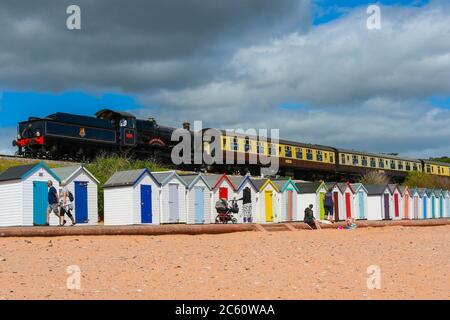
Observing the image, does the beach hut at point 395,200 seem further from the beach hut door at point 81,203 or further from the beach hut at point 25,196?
the beach hut at point 25,196

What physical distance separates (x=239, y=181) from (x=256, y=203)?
5.37 ft

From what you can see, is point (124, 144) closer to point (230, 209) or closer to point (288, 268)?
point (230, 209)

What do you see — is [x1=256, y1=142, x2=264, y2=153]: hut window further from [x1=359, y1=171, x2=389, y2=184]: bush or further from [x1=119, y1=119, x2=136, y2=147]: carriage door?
[x1=359, y1=171, x2=389, y2=184]: bush

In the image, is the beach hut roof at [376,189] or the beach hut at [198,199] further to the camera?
the beach hut roof at [376,189]

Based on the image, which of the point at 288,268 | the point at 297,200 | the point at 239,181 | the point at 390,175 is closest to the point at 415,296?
the point at 288,268

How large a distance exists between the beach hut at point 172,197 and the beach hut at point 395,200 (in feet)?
70.0

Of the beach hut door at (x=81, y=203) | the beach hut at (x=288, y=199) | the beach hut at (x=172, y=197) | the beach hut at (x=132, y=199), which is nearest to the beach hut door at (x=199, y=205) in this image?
the beach hut at (x=172, y=197)

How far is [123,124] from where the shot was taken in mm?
42750

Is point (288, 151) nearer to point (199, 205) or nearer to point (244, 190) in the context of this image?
point (244, 190)

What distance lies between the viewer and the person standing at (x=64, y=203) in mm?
22828

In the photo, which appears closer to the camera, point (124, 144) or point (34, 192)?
point (34, 192)

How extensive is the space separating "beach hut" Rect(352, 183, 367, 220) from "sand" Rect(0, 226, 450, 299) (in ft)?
70.9

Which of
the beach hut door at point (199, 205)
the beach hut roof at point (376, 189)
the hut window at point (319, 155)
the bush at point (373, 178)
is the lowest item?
the beach hut door at point (199, 205)
